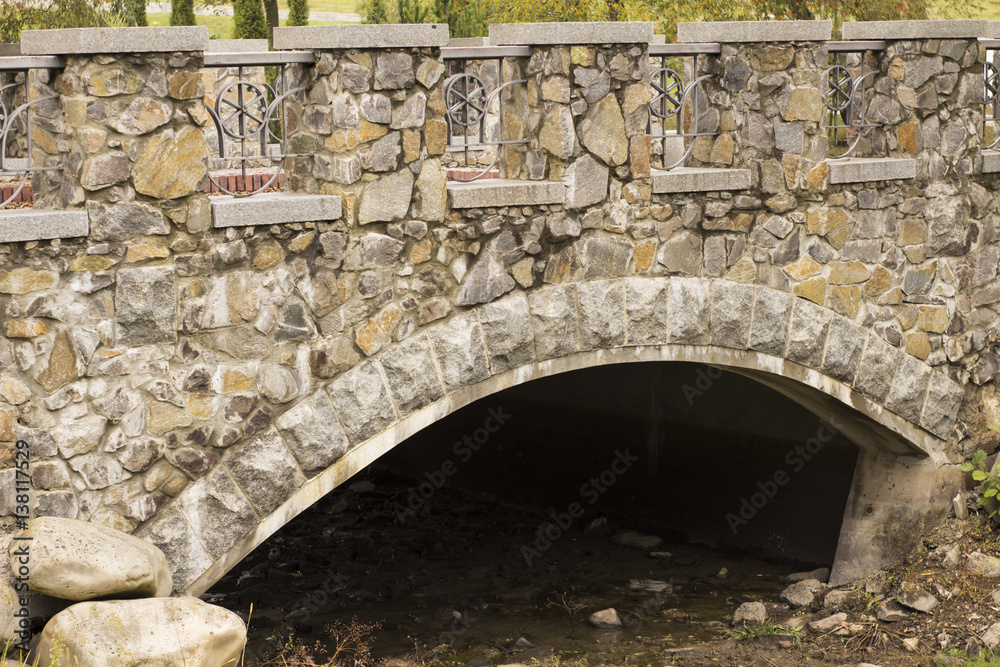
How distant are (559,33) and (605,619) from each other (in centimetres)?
469

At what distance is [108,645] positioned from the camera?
14.8 feet

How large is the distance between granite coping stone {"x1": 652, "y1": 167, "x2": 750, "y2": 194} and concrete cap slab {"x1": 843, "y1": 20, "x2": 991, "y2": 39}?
1545mm

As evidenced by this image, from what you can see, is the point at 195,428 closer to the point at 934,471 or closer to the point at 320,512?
the point at 934,471

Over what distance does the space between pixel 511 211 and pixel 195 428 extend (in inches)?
77.4

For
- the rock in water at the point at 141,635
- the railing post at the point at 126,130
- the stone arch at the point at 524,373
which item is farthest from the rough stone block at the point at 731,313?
the rock in water at the point at 141,635

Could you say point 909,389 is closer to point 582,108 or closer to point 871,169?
point 871,169

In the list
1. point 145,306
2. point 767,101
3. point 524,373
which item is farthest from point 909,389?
point 145,306

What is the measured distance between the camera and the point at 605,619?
8539mm

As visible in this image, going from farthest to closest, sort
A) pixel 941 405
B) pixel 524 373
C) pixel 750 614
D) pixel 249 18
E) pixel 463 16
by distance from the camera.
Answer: pixel 249 18 → pixel 463 16 → pixel 750 614 → pixel 941 405 → pixel 524 373

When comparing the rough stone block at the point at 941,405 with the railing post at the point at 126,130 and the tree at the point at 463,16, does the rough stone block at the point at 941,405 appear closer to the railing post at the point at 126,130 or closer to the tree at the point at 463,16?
the railing post at the point at 126,130

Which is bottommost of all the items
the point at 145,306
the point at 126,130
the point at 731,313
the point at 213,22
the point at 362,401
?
the point at 362,401

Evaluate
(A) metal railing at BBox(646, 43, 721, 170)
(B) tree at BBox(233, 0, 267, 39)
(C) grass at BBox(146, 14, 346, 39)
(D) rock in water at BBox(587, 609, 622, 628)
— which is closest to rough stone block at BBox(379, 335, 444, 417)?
(A) metal railing at BBox(646, 43, 721, 170)

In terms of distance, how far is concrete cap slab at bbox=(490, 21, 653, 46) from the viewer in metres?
5.72

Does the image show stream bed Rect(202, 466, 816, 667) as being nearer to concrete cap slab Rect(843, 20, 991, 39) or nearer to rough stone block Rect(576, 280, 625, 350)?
rough stone block Rect(576, 280, 625, 350)
